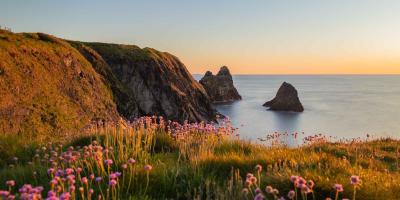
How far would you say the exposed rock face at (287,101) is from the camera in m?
130

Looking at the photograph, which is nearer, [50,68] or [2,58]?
[2,58]

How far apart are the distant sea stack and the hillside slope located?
119528 mm

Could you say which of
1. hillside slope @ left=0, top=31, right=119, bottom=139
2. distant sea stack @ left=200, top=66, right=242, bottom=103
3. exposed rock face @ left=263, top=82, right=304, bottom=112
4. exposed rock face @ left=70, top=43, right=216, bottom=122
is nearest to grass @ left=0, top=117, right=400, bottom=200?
hillside slope @ left=0, top=31, right=119, bottom=139

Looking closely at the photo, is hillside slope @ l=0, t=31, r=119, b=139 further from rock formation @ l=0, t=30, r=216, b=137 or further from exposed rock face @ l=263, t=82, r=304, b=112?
exposed rock face @ l=263, t=82, r=304, b=112

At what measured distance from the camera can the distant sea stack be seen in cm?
16400

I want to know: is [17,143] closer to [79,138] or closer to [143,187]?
[79,138]

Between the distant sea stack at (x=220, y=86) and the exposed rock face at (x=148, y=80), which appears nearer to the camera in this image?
the exposed rock face at (x=148, y=80)

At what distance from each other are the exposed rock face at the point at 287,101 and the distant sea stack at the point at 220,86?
3284cm

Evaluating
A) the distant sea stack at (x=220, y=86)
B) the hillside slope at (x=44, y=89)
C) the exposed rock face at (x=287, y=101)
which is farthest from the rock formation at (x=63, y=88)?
the distant sea stack at (x=220, y=86)

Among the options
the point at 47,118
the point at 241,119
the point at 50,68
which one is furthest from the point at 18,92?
the point at 241,119

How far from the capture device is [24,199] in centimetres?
412

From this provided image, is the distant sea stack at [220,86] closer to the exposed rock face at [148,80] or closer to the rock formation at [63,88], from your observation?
the exposed rock face at [148,80]

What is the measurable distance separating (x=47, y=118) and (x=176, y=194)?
24.6m

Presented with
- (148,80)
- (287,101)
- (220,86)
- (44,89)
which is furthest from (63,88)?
(220,86)
